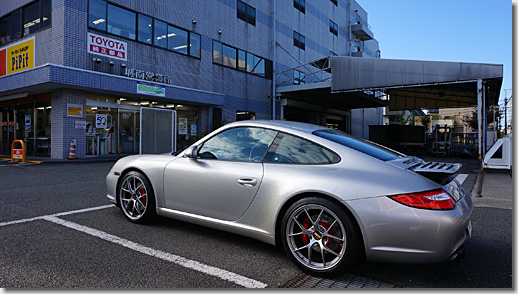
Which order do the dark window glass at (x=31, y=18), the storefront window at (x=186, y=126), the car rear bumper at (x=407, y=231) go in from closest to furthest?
the car rear bumper at (x=407, y=231) → the dark window glass at (x=31, y=18) → the storefront window at (x=186, y=126)

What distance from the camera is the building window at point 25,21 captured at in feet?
45.9

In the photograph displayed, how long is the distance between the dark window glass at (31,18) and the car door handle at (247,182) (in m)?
15.3

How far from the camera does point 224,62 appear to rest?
20406 millimetres

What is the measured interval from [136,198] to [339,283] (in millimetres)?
2612

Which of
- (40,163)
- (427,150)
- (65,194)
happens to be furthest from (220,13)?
(427,150)

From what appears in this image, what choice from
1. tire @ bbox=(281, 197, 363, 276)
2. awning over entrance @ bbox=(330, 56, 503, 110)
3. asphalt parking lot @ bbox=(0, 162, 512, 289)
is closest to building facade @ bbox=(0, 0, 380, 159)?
awning over entrance @ bbox=(330, 56, 503, 110)

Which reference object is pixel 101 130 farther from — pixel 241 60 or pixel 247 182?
pixel 247 182

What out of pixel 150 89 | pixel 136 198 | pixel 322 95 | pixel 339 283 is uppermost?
pixel 322 95

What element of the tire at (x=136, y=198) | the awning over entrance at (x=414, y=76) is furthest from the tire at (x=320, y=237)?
the awning over entrance at (x=414, y=76)

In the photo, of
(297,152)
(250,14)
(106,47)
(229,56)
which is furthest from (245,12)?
(297,152)

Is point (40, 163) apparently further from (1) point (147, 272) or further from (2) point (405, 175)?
(2) point (405, 175)

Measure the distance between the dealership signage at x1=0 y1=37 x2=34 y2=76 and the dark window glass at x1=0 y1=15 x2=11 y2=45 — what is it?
20.1 inches

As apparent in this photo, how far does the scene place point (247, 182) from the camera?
315 cm

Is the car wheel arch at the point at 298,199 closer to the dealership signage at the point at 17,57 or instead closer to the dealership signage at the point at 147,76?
the dealership signage at the point at 147,76
